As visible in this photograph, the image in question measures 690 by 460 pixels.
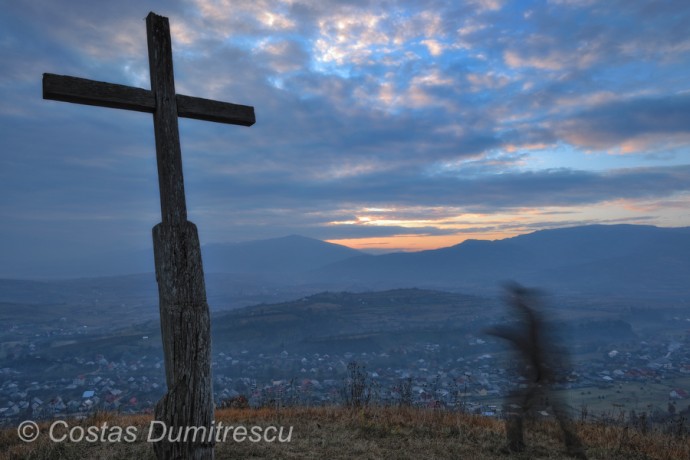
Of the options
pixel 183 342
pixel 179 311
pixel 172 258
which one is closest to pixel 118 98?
pixel 172 258

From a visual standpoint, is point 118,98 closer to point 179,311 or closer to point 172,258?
point 172,258

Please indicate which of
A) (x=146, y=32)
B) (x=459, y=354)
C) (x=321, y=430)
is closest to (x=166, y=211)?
(x=146, y=32)

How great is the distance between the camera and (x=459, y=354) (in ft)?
116

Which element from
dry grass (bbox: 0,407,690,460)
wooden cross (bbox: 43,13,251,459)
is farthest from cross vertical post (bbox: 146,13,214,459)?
dry grass (bbox: 0,407,690,460)

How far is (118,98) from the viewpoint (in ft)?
13.5

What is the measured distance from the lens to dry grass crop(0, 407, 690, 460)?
206 inches

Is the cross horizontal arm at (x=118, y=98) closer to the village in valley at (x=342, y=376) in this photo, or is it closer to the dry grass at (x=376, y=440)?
the dry grass at (x=376, y=440)

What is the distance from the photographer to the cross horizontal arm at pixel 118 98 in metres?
3.84

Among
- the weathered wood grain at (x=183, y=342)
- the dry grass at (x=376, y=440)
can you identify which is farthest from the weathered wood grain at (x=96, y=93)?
the dry grass at (x=376, y=440)

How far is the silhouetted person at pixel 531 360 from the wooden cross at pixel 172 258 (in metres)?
3.92

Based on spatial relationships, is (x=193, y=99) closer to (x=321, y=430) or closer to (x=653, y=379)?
(x=321, y=430)

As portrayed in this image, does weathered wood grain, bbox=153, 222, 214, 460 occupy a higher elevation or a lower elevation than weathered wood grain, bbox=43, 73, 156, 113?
lower

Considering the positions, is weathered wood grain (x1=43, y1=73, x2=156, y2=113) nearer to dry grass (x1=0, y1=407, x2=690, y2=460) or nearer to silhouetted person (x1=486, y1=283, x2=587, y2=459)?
dry grass (x1=0, y1=407, x2=690, y2=460)

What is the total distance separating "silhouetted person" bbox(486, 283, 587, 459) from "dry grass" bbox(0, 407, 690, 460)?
529 millimetres
